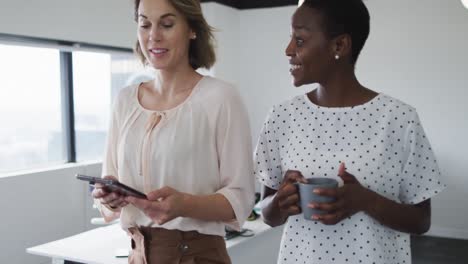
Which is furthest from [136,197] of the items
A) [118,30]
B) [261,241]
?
[118,30]

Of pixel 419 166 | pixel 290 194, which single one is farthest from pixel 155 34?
pixel 419 166

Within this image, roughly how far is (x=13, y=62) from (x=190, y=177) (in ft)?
11.7

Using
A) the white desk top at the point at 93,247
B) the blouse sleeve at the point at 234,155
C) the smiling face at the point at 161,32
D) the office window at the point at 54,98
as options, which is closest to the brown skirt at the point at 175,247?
the blouse sleeve at the point at 234,155

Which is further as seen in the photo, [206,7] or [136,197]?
[206,7]

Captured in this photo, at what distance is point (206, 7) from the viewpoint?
253 inches

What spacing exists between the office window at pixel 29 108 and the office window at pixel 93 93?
0.22 metres

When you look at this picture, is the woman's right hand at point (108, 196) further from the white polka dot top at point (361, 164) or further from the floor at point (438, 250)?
the floor at point (438, 250)

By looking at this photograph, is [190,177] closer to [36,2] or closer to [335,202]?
[335,202]

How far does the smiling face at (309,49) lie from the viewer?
1267mm

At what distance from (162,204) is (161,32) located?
0.45 metres

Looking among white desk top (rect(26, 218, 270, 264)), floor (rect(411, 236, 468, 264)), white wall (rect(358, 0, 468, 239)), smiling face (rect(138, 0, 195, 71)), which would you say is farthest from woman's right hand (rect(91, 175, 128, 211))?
white wall (rect(358, 0, 468, 239))

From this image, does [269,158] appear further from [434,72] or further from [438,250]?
[434,72]

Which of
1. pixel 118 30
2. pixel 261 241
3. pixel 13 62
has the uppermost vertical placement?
pixel 118 30

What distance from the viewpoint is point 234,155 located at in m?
1.36
